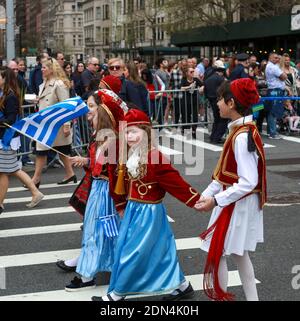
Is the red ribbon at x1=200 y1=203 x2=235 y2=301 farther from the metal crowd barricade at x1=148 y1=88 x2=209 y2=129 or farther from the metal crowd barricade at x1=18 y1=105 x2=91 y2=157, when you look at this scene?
the metal crowd barricade at x1=148 y1=88 x2=209 y2=129

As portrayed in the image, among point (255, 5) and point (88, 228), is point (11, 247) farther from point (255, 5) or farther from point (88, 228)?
point (255, 5)

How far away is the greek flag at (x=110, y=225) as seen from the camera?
5449mm

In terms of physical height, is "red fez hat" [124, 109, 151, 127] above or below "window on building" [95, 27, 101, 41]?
below

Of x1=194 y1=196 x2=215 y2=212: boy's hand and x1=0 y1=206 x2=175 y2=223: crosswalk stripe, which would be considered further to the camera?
x1=0 y1=206 x2=175 y2=223: crosswalk stripe

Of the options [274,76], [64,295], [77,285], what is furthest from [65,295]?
[274,76]

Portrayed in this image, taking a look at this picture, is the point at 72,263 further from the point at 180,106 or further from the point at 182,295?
the point at 180,106

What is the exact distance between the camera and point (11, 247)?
7.05 metres

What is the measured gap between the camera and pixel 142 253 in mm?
4809

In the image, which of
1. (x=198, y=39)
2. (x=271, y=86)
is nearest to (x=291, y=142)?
(x=271, y=86)

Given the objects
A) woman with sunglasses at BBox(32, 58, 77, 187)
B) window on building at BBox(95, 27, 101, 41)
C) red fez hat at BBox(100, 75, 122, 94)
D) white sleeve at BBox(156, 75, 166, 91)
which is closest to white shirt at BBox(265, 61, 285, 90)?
white sleeve at BBox(156, 75, 166, 91)

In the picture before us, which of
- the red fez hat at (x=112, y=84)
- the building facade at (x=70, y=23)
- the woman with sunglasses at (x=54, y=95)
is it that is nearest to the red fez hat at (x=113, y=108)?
the red fez hat at (x=112, y=84)

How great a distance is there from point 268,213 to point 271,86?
8.05m

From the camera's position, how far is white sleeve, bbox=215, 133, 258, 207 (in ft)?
14.5

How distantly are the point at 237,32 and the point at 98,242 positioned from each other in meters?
37.6
